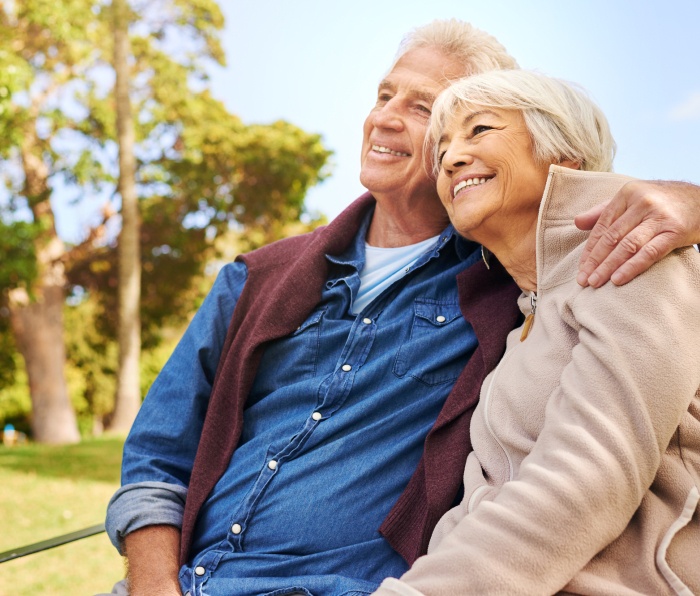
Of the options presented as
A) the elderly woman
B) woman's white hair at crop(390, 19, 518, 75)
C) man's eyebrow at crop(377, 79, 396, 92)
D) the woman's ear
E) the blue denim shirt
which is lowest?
the blue denim shirt

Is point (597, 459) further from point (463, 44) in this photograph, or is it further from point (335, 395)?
point (463, 44)

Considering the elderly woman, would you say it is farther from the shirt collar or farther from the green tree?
the green tree

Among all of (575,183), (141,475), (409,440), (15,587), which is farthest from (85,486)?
(575,183)

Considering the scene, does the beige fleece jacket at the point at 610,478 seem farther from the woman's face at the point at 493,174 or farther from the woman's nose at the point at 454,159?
the woman's nose at the point at 454,159

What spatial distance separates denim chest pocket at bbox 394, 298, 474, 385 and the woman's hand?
0.55m

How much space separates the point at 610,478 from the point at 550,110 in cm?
84

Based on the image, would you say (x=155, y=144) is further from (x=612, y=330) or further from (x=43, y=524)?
(x=612, y=330)

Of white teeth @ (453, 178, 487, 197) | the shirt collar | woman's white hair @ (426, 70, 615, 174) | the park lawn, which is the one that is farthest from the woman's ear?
the park lawn

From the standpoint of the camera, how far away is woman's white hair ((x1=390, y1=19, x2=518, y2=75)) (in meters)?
2.17

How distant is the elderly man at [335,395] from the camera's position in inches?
70.4

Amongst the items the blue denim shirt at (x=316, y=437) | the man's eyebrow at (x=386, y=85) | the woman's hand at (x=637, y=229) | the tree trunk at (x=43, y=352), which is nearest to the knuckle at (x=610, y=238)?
the woman's hand at (x=637, y=229)

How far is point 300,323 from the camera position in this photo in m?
2.06

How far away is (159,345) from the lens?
44.9ft

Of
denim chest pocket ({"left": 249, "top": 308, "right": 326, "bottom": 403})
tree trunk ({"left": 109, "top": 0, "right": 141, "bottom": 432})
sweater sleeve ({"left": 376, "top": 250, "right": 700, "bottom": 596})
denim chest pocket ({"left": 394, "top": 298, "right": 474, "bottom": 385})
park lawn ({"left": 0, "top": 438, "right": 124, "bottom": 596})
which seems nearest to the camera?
sweater sleeve ({"left": 376, "top": 250, "right": 700, "bottom": 596})
